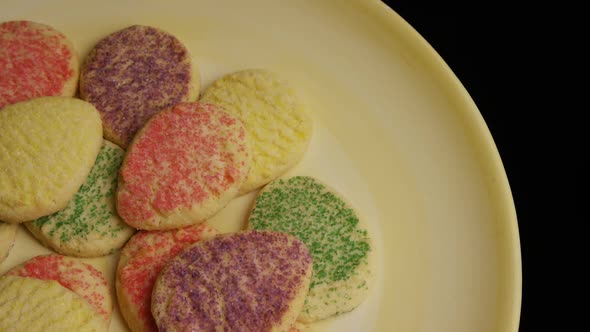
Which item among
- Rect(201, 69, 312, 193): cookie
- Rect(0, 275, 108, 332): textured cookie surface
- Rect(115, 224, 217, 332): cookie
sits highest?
Rect(201, 69, 312, 193): cookie

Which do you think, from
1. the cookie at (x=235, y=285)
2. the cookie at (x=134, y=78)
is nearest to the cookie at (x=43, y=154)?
the cookie at (x=134, y=78)

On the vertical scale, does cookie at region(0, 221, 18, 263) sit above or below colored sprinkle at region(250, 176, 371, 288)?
below

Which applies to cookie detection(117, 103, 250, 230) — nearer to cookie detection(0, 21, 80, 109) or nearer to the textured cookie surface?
the textured cookie surface

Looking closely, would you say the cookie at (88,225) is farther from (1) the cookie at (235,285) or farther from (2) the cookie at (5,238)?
(1) the cookie at (235,285)

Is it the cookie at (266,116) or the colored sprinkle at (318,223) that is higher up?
the cookie at (266,116)

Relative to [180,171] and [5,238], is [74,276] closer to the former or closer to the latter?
[5,238]

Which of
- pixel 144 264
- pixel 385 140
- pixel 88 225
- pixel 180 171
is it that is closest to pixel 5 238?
pixel 88 225

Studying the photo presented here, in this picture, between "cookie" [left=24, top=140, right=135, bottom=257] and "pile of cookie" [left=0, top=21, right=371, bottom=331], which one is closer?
"pile of cookie" [left=0, top=21, right=371, bottom=331]

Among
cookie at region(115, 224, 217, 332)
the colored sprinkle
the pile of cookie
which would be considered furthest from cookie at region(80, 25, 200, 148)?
the colored sprinkle

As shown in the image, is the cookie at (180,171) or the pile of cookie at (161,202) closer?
the pile of cookie at (161,202)
